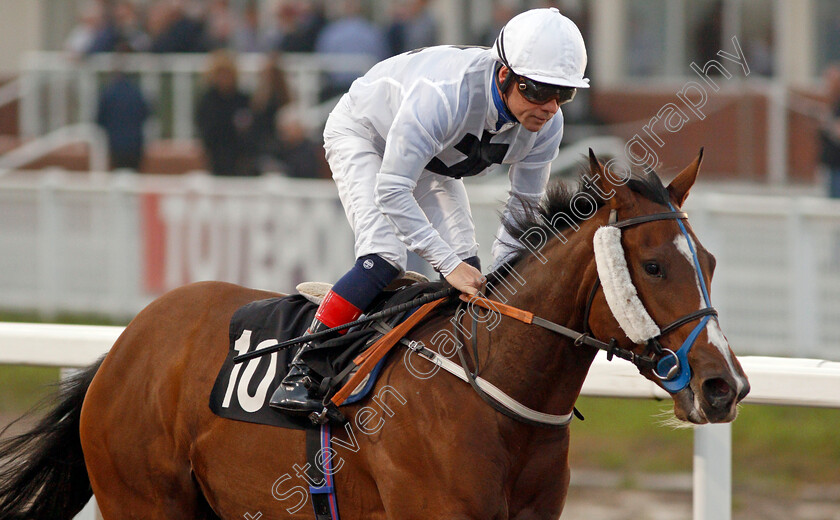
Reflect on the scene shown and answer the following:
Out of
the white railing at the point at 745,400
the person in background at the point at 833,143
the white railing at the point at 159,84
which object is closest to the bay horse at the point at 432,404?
the white railing at the point at 745,400

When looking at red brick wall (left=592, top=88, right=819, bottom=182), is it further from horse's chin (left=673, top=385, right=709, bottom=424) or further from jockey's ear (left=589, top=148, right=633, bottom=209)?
horse's chin (left=673, top=385, right=709, bottom=424)

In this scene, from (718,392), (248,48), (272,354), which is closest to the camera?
(718,392)

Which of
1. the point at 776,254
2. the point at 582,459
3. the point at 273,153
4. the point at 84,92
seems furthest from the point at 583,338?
the point at 84,92

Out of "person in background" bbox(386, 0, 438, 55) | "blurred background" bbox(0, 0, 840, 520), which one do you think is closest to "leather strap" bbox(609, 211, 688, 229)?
"blurred background" bbox(0, 0, 840, 520)

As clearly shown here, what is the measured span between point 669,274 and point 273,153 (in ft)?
28.5

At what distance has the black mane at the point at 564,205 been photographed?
9.61 ft

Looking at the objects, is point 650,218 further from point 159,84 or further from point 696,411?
point 159,84

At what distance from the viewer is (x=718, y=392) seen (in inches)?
106

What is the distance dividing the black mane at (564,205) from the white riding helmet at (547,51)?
291 mm

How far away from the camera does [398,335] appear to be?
3197 mm

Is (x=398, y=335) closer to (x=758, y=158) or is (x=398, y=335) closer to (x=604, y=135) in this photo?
(x=604, y=135)

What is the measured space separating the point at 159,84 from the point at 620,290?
10.2 meters

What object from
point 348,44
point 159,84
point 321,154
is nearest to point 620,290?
point 321,154

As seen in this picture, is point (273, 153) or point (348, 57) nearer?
point (273, 153)
